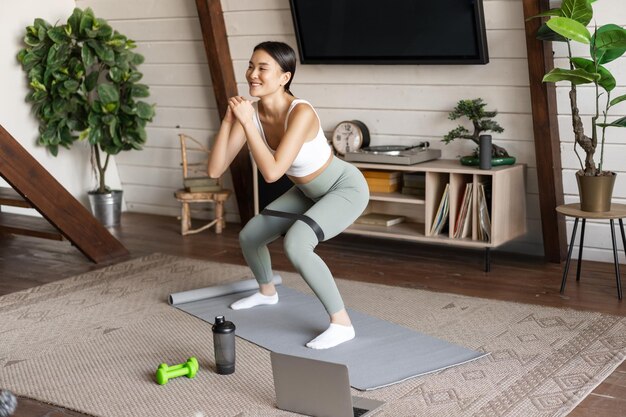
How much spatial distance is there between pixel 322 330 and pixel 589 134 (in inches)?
70.8

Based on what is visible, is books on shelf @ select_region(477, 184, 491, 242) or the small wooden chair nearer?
books on shelf @ select_region(477, 184, 491, 242)

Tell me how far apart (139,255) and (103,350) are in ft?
5.28

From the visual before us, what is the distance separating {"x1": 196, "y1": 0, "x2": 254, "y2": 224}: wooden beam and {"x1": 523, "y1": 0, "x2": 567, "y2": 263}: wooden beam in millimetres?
1864

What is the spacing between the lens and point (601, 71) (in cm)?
382

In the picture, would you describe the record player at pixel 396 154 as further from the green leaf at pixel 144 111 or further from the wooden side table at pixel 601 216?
the green leaf at pixel 144 111

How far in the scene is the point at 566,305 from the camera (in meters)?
3.79

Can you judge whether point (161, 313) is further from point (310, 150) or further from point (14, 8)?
point (14, 8)

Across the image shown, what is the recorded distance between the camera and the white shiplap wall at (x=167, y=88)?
18.2 feet

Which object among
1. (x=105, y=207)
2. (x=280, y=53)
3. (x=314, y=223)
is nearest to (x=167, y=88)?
(x=105, y=207)

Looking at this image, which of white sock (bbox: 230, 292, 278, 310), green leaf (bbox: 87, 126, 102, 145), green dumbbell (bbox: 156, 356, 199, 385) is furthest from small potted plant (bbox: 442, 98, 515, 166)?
green leaf (bbox: 87, 126, 102, 145)

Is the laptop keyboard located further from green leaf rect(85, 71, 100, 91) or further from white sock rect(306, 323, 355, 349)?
green leaf rect(85, 71, 100, 91)

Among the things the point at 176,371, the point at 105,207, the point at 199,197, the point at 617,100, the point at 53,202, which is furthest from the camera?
the point at 105,207

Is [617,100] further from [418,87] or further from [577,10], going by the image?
[418,87]

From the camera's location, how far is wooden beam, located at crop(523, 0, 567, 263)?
13.6 ft
